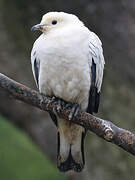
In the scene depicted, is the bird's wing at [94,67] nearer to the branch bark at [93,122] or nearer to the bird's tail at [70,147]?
the bird's tail at [70,147]

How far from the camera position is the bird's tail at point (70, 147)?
5.00m

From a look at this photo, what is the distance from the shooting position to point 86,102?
15.9 ft

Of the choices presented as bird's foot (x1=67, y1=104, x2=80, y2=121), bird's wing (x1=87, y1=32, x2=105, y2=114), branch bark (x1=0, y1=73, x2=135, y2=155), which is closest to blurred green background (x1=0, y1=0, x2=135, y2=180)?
bird's wing (x1=87, y1=32, x2=105, y2=114)

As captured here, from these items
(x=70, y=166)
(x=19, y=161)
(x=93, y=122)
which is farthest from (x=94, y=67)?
(x=19, y=161)

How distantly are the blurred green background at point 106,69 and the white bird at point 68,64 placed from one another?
133 centimetres

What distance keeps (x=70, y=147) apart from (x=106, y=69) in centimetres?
163

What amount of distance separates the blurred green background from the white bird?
1.33 meters

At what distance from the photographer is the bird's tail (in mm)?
4996

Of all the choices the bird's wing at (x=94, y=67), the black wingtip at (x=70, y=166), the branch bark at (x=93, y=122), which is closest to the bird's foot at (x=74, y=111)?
the branch bark at (x=93, y=122)

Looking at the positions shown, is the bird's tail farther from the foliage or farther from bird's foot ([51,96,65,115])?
the foliage

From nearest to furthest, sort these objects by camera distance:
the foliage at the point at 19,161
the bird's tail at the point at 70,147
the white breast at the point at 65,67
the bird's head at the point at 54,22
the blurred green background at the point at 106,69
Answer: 1. the white breast at the point at 65,67
2. the bird's head at the point at 54,22
3. the bird's tail at the point at 70,147
4. the blurred green background at the point at 106,69
5. the foliage at the point at 19,161

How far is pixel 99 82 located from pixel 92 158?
180 centimetres

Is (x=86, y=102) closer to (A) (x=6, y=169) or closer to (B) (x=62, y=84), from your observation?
(B) (x=62, y=84)

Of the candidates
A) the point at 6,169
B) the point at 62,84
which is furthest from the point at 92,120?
the point at 6,169
